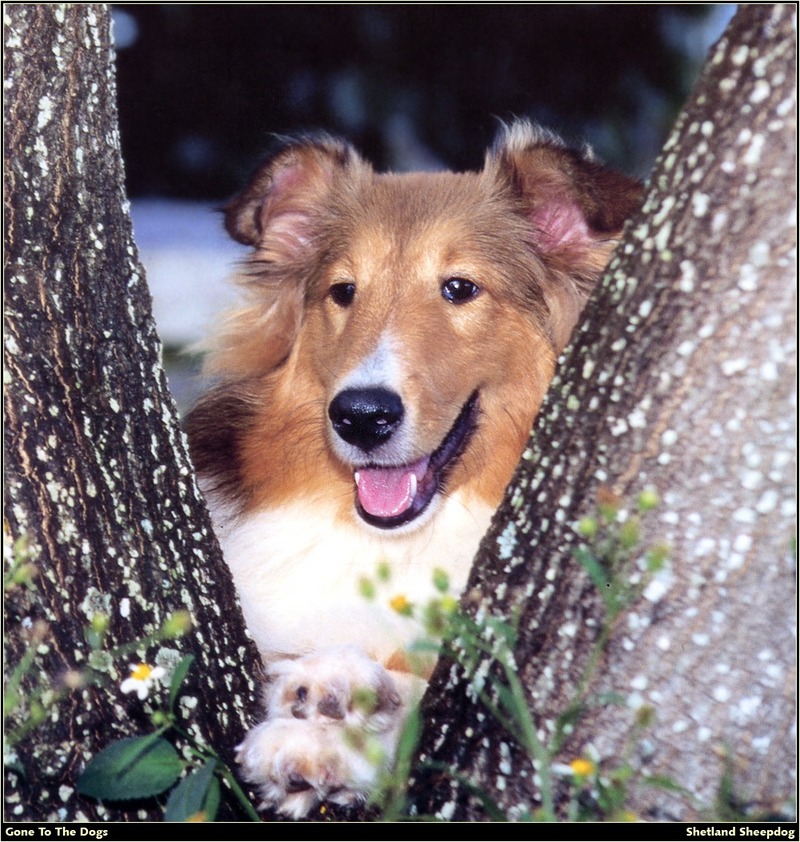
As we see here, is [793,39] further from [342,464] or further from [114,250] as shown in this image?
[342,464]

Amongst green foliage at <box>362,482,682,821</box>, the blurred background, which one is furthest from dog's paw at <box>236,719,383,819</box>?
the blurred background

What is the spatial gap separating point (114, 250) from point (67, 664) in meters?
0.93

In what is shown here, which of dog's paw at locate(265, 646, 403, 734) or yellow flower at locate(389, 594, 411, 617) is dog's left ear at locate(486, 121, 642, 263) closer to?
dog's paw at locate(265, 646, 403, 734)

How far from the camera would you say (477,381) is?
3.30 m

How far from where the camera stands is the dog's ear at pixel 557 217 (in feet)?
10.9

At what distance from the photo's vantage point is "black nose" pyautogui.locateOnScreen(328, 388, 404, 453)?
10.0ft

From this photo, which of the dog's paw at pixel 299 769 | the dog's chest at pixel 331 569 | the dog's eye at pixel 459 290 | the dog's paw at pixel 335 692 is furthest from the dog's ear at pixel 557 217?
the dog's paw at pixel 299 769

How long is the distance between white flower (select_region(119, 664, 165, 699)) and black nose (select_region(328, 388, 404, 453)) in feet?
3.42

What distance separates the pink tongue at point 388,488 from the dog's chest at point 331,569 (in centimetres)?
8

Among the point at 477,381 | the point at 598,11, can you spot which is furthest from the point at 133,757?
the point at 598,11

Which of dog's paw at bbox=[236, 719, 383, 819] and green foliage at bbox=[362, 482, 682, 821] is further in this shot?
dog's paw at bbox=[236, 719, 383, 819]

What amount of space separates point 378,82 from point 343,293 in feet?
5.86

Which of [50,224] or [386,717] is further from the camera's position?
[386,717]

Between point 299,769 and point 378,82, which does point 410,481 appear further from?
point 378,82
